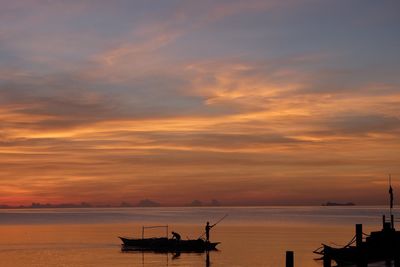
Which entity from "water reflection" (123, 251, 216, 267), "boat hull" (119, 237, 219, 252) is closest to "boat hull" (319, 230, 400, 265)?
"water reflection" (123, 251, 216, 267)

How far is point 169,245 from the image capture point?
241 ft

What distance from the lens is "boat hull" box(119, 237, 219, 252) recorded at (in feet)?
234

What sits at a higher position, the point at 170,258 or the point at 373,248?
the point at 373,248

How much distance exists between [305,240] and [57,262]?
126 feet

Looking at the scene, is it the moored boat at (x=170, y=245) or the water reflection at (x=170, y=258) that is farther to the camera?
the moored boat at (x=170, y=245)

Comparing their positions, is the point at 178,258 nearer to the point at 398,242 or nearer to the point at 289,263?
the point at 398,242

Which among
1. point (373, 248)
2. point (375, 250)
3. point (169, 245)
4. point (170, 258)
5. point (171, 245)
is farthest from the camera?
point (169, 245)

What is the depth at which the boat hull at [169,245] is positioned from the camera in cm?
7144

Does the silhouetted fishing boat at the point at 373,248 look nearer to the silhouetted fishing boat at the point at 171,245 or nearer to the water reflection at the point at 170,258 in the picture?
the water reflection at the point at 170,258

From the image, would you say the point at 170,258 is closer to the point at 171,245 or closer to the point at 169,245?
the point at 171,245

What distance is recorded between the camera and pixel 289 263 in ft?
98.4

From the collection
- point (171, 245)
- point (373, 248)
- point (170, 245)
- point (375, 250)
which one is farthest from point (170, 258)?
point (375, 250)

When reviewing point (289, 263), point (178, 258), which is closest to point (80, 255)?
point (178, 258)

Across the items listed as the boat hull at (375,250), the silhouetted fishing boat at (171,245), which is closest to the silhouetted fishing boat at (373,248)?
the boat hull at (375,250)
